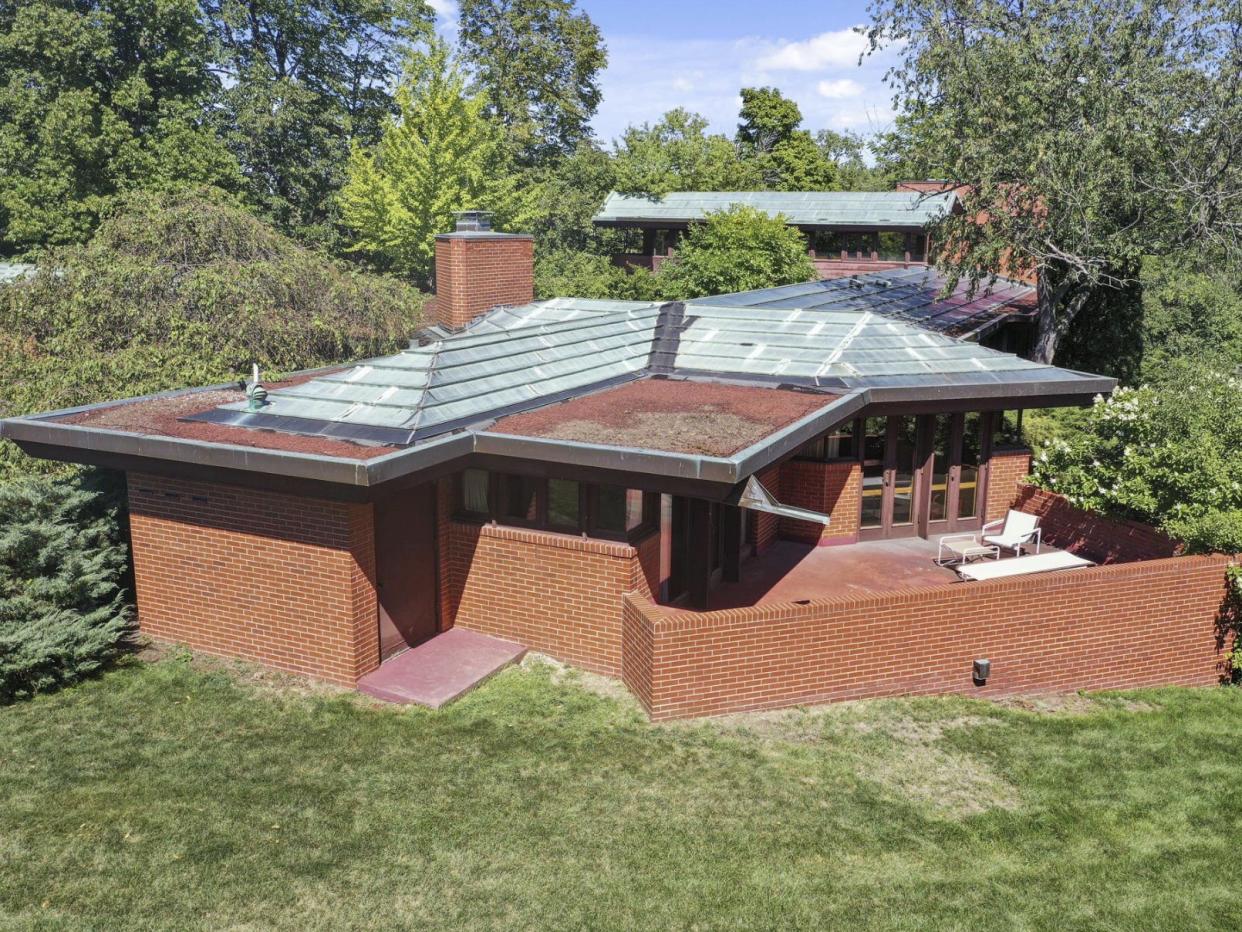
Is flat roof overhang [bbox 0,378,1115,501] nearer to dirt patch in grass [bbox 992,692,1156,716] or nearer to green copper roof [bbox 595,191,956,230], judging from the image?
dirt patch in grass [bbox 992,692,1156,716]

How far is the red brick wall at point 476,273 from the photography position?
17891 mm

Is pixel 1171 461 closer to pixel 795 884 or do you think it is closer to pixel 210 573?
pixel 795 884

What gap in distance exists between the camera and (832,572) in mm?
14227

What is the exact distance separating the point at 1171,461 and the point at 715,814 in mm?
8891

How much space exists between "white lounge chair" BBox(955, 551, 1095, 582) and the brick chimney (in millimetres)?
9786

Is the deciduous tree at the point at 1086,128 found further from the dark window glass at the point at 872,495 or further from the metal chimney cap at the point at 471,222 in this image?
the metal chimney cap at the point at 471,222

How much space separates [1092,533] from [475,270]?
36.7ft

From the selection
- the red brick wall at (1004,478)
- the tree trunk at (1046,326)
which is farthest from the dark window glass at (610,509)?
the tree trunk at (1046,326)

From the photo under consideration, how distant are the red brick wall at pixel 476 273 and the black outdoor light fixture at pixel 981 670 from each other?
1096 centimetres

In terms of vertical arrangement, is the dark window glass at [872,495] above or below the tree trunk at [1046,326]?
below

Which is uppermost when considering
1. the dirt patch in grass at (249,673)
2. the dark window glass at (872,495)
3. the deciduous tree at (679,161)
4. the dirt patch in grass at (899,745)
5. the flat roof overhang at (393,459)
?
the deciduous tree at (679,161)

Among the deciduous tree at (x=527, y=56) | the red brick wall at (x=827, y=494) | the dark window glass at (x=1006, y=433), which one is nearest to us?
the red brick wall at (x=827, y=494)

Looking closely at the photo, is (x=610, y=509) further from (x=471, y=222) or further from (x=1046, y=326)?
(x=1046, y=326)

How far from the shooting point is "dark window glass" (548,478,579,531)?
11141 mm
